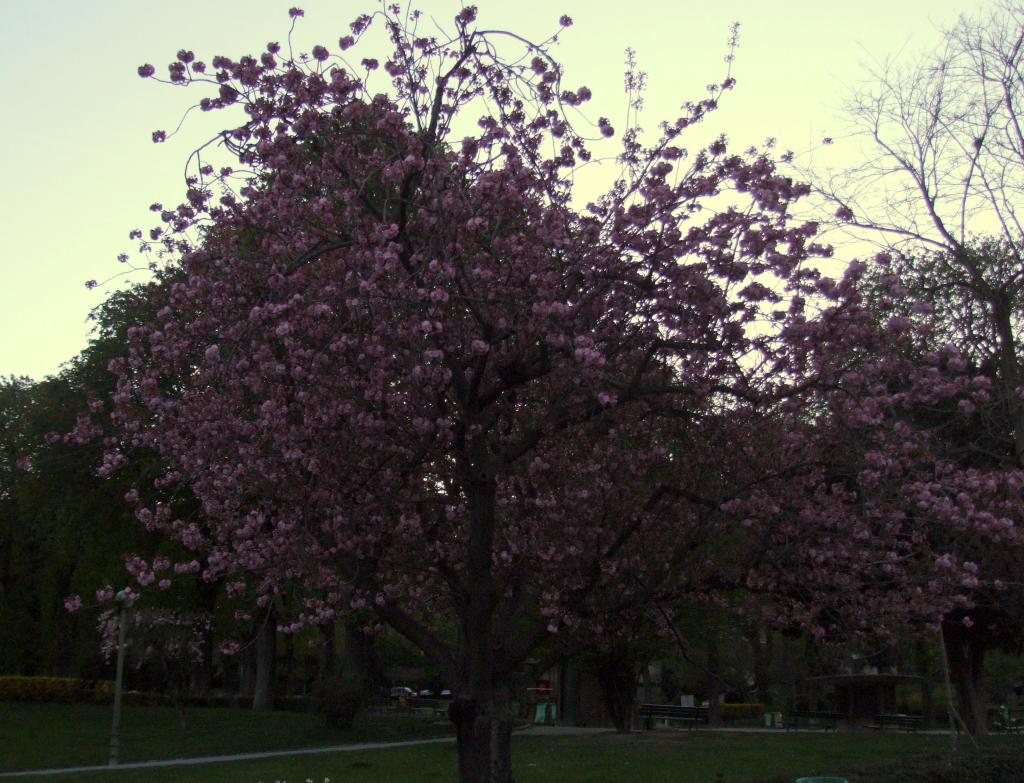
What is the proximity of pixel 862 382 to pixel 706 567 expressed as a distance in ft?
7.97

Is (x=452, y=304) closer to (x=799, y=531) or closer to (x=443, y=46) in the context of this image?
(x=443, y=46)

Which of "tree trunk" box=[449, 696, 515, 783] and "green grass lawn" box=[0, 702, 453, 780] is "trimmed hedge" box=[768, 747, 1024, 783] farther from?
"green grass lawn" box=[0, 702, 453, 780]

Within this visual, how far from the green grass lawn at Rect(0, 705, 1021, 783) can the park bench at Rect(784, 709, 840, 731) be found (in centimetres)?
803

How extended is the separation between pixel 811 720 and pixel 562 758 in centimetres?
2360

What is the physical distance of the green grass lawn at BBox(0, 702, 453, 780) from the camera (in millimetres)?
21781

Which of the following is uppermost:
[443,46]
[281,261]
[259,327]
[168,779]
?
[443,46]

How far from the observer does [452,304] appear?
28.0 ft

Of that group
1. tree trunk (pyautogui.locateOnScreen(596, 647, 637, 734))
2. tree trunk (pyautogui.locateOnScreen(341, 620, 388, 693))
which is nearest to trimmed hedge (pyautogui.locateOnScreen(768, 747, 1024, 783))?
tree trunk (pyautogui.locateOnScreen(596, 647, 637, 734))

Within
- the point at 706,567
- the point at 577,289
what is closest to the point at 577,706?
the point at 706,567

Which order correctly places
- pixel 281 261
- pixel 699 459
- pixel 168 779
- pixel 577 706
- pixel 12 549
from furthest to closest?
1. pixel 12 549
2. pixel 577 706
3. pixel 168 779
4. pixel 699 459
5. pixel 281 261

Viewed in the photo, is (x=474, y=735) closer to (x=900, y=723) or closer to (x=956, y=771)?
(x=956, y=771)

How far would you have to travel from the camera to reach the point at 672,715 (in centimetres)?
3806

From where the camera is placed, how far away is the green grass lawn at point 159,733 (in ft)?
71.5

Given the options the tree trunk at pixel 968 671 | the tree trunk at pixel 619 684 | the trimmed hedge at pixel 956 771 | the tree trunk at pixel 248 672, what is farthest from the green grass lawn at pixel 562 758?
the tree trunk at pixel 248 672
